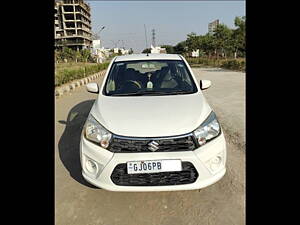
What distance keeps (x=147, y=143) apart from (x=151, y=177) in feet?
1.01

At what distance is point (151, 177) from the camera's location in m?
2.04

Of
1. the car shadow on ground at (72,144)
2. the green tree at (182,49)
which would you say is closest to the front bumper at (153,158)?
the car shadow on ground at (72,144)

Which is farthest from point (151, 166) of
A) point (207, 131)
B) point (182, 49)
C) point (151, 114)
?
point (182, 49)

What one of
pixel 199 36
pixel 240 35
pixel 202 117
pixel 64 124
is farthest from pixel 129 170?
pixel 199 36

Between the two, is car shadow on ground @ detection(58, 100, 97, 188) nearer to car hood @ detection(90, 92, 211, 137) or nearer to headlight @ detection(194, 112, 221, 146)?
car hood @ detection(90, 92, 211, 137)

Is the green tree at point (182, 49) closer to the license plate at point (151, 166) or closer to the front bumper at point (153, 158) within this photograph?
the front bumper at point (153, 158)

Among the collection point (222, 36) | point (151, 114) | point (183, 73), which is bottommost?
point (151, 114)

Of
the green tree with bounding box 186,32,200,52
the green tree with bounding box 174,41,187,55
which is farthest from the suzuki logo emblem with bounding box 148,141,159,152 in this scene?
the green tree with bounding box 174,41,187,55

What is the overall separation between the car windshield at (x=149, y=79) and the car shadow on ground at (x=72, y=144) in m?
1.10

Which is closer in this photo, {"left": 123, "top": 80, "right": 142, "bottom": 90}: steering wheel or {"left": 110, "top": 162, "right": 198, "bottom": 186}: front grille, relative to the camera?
{"left": 110, "top": 162, "right": 198, "bottom": 186}: front grille

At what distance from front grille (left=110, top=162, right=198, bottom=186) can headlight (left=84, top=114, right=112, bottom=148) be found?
277 millimetres

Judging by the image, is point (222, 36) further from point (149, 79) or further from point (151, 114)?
point (151, 114)

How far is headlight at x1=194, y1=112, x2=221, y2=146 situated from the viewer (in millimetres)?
2150
